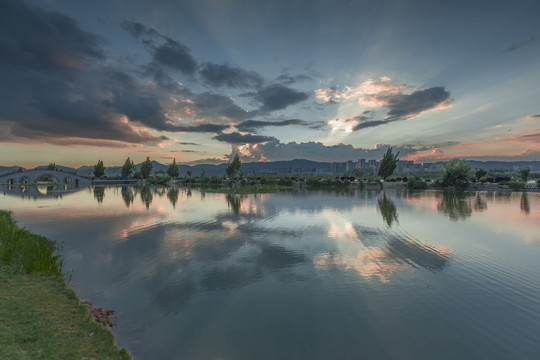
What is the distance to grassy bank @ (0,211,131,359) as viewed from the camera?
5756 millimetres

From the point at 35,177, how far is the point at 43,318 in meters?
130

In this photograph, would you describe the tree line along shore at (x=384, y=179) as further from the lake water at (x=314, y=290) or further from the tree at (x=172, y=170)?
the lake water at (x=314, y=290)

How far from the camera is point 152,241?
57.1 feet

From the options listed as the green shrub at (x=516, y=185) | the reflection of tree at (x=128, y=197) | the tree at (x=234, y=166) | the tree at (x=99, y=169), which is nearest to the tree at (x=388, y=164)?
the green shrub at (x=516, y=185)

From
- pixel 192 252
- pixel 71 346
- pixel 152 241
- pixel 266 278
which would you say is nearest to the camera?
pixel 71 346

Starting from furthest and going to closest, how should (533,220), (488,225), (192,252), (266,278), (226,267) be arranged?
(533,220) → (488,225) → (192,252) → (226,267) → (266,278)

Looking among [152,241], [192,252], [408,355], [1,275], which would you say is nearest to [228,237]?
[192,252]

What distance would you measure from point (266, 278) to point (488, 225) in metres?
22.9

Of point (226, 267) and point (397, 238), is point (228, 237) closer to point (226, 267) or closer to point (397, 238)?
point (226, 267)

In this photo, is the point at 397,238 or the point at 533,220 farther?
the point at 533,220

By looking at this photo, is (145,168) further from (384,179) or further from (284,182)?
(384,179)

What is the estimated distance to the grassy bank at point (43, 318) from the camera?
576cm

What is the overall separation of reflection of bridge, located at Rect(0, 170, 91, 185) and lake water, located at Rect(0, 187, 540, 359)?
108739 millimetres

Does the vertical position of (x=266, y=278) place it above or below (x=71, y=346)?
below
